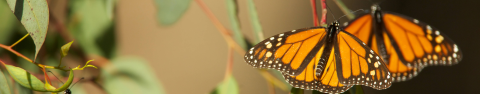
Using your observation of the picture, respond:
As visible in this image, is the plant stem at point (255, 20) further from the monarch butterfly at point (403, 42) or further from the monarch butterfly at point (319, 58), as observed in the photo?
the monarch butterfly at point (403, 42)

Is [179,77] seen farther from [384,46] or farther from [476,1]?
[476,1]

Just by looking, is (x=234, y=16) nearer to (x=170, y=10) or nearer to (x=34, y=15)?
(x=170, y=10)

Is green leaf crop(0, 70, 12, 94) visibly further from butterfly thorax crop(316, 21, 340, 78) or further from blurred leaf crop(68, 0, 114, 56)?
butterfly thorax crop(316, 21, 340, 78)

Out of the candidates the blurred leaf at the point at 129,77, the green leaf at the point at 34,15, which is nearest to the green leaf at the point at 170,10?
the blurred leaf at the point at 129,77

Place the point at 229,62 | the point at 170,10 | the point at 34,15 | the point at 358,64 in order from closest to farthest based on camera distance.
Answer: the point at 34,15 → the point at 358,64 → the point at 170,10 → the point at 229,62

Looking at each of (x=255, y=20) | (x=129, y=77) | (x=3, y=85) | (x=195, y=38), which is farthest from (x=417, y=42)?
(x=3, y=85)

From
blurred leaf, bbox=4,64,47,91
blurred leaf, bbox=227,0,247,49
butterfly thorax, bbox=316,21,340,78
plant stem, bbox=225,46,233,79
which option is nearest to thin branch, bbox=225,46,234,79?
plant stem, bbox=225,46,233,79
